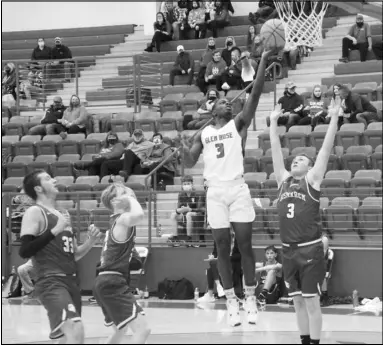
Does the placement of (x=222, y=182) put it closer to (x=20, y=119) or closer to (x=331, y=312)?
(x=331, y=312)

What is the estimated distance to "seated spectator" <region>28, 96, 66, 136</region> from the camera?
18.1 metres

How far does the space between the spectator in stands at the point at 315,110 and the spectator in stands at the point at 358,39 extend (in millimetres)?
2290

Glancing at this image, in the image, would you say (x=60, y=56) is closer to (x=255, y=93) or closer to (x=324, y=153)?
(x=255, y=93)

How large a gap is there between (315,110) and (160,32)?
612cm

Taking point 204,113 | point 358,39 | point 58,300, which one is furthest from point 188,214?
point 58,300

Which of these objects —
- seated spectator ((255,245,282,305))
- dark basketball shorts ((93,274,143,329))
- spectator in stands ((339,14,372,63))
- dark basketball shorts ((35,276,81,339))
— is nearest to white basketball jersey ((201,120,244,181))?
dark basketball shorts ((93,274,143,329))

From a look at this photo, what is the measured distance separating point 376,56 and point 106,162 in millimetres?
5043

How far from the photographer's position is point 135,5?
73.6 ft

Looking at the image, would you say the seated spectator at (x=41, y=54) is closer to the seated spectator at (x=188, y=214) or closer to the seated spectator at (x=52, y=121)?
the seated spectator at (x=52, y=121)

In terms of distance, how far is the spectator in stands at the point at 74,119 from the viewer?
17797 millimetres

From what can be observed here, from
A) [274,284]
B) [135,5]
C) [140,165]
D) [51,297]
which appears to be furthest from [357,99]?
[135,5]

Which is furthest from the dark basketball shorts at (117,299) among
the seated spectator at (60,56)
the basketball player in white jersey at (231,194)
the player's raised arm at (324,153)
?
the seated spectator at (60,56)

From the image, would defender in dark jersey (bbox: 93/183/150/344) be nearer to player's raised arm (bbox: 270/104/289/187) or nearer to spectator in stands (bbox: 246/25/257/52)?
player's raised arm (bbox: 270/104/289/187)

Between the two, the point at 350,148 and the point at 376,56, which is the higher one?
the point at 376,56
